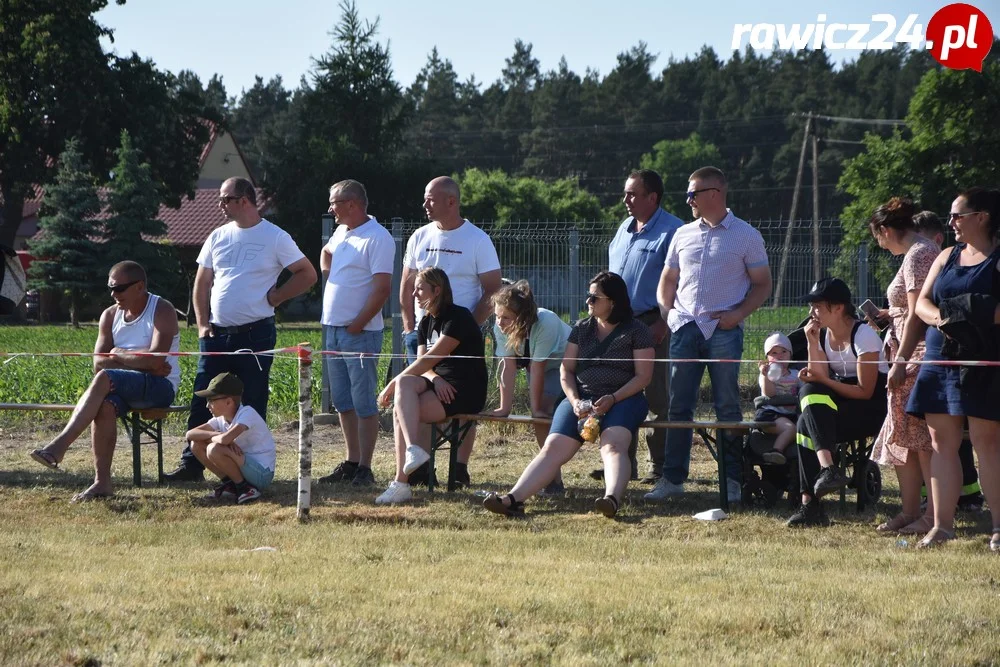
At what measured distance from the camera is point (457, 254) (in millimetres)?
8594

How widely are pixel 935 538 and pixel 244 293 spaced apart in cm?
475

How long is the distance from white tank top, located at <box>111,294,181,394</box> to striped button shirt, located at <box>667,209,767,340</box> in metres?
3.43

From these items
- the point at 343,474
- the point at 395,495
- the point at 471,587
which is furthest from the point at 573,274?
the point at 471,587

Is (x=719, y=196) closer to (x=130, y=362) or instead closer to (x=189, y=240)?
(x=130, y=362)

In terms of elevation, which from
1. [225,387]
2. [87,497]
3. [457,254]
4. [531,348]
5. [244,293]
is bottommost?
[87,497]

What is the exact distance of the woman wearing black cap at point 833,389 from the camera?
712 centimetres

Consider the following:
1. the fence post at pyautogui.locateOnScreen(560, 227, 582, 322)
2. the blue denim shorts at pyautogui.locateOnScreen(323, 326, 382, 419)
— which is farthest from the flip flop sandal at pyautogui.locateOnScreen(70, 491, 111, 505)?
the fence post at pyautogui.locateOnScreen(560, 227, 582, 322)

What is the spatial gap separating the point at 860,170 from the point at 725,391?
809 inches

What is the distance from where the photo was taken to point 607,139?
88.8 metres

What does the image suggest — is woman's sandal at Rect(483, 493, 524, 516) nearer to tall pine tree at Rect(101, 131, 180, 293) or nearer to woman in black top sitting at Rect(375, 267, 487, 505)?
woman in black top sitting at Rect(375, 267, 487, 505)

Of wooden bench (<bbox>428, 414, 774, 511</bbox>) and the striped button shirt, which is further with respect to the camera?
the striped button shirt

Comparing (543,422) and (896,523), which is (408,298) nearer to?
(543,422)

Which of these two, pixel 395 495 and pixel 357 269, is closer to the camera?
pixel 395 495

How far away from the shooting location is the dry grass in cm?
442
